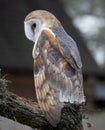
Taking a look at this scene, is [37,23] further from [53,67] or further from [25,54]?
[25,54]

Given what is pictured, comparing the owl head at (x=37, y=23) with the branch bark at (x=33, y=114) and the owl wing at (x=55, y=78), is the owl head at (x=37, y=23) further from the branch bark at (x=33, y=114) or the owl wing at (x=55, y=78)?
the branch bark at (x=33, y=114)

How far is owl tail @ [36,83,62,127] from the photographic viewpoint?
5211mm

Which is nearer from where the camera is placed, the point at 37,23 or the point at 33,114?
the point at 33,114

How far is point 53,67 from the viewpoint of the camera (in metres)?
5.38

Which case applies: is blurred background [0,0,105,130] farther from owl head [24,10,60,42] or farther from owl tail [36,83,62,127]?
owl tail [36,83,62,127]

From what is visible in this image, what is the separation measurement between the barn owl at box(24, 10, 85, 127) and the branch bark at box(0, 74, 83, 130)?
0.31ft

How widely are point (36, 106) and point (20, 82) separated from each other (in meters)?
11.1

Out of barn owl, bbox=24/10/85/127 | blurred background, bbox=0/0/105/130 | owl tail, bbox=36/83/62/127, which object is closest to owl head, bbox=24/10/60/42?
barn owl, bbox=24/10/85/127

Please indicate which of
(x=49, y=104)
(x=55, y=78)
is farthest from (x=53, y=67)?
(x=49, y=104)

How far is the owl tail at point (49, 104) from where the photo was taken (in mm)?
5211

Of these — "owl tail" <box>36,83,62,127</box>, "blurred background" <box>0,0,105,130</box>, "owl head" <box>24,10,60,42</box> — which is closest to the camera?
"owl tail" <box>36,83,62,127</box>

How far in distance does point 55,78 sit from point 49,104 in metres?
0.20

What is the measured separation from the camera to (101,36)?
38.1 m

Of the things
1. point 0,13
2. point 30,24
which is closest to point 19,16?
point 0,13
